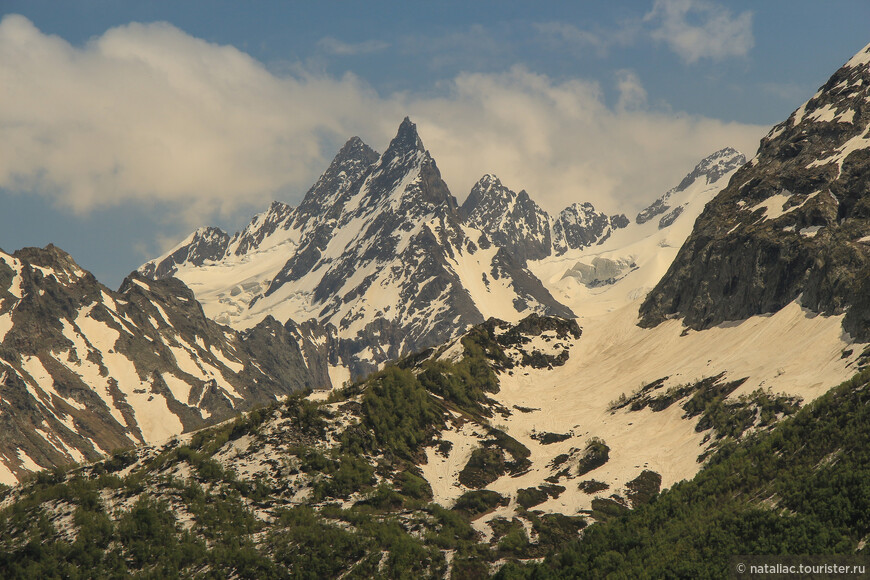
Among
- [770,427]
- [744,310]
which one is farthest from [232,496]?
[744,310]

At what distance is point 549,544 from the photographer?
105m

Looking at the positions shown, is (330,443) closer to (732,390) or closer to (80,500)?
(80,500)

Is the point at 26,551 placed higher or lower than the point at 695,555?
higher

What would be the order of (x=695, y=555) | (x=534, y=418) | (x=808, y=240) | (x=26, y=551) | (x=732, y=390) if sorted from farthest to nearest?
(x=808, y=240) < (x=534, y=418) < (x=732, y=390) < (x=26, y=551) < (x=695, y=555)

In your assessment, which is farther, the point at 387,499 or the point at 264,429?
the point at 264,429

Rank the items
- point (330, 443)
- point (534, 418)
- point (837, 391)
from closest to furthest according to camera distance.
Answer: point (837, 391) < point (330, 443) < point (534, 418)

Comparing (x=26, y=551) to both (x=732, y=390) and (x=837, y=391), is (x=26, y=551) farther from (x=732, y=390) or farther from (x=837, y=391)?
(x=732, y=390)

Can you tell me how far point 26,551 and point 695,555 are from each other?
7514 centimetres

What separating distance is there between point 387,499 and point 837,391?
61.0 m

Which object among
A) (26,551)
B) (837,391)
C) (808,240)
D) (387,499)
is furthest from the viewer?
(808,240)

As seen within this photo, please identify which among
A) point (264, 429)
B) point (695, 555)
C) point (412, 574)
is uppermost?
point (264, 429)

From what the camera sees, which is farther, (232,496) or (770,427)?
(770,427)

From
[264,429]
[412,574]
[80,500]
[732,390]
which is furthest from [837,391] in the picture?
[80,500]

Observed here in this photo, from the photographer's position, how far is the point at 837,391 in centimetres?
10962
